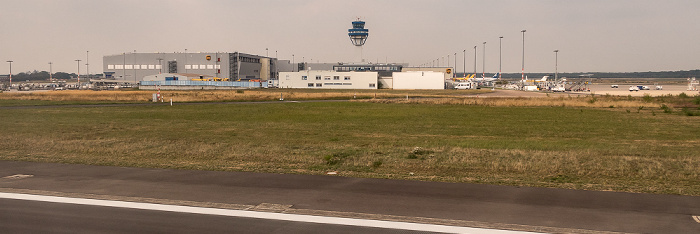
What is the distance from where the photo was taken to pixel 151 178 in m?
12.1

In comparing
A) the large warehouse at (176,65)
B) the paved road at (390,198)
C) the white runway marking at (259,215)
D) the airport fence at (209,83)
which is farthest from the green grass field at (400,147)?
the large warehouse at (176,65)

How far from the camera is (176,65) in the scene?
514ft

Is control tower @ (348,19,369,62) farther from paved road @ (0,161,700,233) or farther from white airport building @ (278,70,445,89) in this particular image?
paved road @ (0,161,700,233)

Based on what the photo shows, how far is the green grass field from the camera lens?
44.2 feet

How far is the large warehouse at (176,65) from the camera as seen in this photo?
153 m

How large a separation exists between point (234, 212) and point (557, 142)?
16.4 m

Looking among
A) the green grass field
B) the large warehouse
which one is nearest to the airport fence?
the large warehouse

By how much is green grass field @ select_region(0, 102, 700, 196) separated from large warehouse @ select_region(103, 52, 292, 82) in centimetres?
12288

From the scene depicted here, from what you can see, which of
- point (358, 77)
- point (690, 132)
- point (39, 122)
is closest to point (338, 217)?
point (690, 132)

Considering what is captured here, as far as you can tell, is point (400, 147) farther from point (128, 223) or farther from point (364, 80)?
point (364, 80)

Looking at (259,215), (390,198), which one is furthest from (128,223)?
(390,198)

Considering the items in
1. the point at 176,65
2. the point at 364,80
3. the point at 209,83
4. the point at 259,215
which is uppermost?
the point at 176,65

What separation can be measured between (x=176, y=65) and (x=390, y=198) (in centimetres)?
15774

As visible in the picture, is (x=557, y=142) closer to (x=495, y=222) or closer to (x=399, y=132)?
(x=399, y=132)
